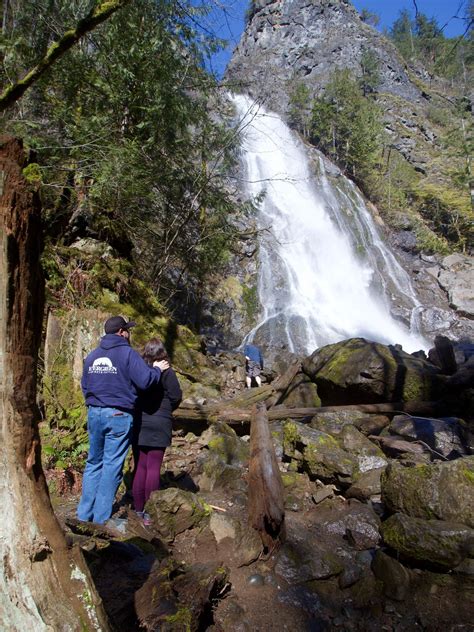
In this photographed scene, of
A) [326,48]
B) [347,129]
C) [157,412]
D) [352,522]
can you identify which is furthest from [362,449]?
[326,48]

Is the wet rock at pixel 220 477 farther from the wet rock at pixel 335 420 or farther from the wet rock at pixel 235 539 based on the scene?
the wet rock at pixel 335 420

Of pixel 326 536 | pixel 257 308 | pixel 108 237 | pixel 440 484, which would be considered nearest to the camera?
pixel 440 484

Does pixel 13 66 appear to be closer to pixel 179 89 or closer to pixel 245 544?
pixel 179 89

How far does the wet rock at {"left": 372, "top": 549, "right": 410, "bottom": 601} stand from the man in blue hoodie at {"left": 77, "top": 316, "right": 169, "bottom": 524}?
2102mm

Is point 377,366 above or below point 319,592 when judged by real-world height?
above

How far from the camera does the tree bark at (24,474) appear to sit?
131cm

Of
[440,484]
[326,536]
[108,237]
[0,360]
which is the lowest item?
[326,536]

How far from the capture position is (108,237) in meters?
7.83

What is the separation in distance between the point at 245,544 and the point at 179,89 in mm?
8427

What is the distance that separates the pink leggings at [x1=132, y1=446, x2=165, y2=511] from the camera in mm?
3471

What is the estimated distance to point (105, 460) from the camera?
10.9ft

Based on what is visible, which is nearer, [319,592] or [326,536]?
[319,592]

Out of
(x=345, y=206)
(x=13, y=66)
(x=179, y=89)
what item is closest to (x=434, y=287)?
(x=345, y=206)

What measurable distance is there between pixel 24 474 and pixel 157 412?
2.14m
